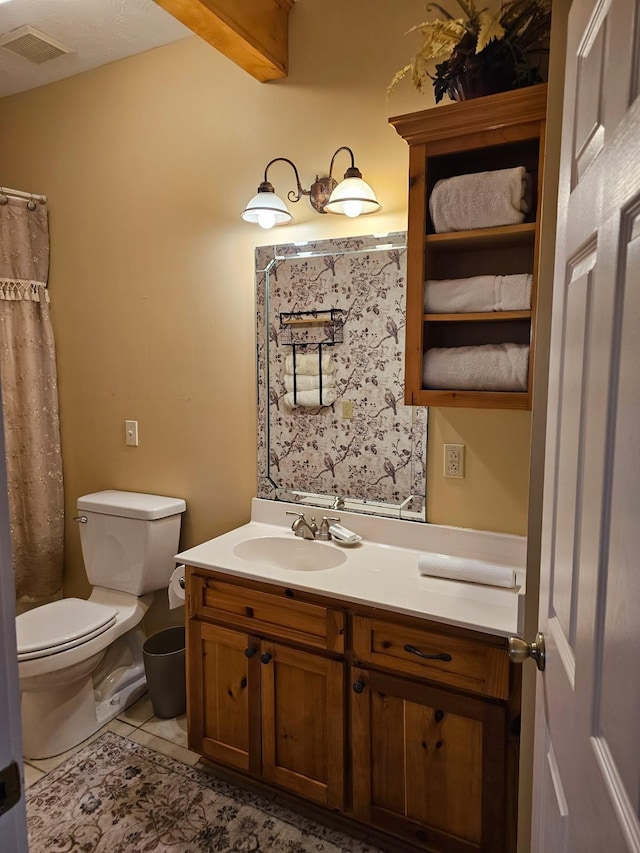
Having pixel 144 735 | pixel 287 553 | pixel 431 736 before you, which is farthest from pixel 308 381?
pixel 144 735

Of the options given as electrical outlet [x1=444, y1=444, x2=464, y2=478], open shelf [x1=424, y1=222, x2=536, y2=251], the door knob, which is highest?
open shelf [x1=424, y1=222, x2=536, y2=251]

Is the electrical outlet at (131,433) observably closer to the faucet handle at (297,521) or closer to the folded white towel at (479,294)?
the faucet handle at (297,521)

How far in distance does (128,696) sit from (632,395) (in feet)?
8.24

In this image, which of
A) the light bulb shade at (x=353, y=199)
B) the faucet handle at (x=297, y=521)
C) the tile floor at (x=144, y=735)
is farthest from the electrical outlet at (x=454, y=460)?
the tile floor at (x=144, y=735)

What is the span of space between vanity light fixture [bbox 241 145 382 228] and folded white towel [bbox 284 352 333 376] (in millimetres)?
493

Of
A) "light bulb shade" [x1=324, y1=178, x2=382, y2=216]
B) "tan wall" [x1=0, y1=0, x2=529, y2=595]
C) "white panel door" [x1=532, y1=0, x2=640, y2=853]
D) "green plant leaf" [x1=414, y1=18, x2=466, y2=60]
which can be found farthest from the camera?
"tan wall" [x1=0, y1=0, x2=529, y2=595]

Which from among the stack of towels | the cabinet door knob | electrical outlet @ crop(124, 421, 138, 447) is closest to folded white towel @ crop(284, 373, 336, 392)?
the stack of towels

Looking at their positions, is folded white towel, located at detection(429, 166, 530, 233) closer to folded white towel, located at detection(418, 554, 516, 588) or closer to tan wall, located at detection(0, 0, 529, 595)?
tan wall, located at detection(0, 0, 529, 595)

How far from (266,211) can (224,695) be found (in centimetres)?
169

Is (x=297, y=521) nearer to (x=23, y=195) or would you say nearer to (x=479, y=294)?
(x=479, y=294)

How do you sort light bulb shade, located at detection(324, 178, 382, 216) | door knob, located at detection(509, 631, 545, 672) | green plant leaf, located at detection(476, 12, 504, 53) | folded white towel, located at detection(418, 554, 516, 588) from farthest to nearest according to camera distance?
light bulb shade, located at detection(324, 178, 382, 216) < folded white towel, located at detection(418, 554, 516, 588) < green plant leaf, located at detection(476, 12, 504, 53) < door knob, located at detection(509, 631, 545, 672)

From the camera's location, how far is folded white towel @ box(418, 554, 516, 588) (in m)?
1.68

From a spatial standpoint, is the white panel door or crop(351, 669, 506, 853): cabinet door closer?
the white panel door

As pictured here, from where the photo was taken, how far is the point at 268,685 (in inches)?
71.3
